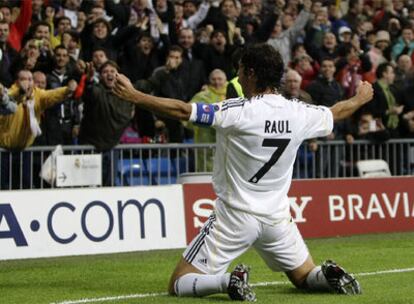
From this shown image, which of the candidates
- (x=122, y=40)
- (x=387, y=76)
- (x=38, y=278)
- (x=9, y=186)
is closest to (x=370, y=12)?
(x=387, y=76)

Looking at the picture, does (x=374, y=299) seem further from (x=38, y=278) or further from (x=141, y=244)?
(x=141, y=244)

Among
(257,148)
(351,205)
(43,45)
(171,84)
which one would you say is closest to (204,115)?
(257,148)

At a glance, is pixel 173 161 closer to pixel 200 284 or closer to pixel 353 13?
pixel 200 284

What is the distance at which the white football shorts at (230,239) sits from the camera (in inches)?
380

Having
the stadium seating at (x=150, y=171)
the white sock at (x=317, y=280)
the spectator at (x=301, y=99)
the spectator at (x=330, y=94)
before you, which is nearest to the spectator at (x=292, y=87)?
the spectator at (x=301, y=99)

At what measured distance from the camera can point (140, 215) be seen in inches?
572

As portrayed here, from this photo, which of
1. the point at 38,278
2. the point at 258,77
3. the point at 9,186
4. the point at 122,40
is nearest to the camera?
the point at 258,77

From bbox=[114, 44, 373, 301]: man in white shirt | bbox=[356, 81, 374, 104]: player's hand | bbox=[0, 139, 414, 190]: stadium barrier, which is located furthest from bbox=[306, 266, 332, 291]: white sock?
bbox=[0, 139, 414, 190]: stadium barrier

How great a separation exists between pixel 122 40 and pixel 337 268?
1018 cm

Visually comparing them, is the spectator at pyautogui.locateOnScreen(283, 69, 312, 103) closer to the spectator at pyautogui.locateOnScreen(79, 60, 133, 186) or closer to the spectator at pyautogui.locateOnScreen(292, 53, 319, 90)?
the spectator at pyautogui.locateOnScreen(292, 53, 319, 90)

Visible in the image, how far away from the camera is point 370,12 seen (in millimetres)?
25500

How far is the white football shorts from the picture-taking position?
9.64 m

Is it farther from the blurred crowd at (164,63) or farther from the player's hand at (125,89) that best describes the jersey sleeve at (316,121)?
the blurred crowd at (164,63)

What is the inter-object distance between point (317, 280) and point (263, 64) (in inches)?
75.8
